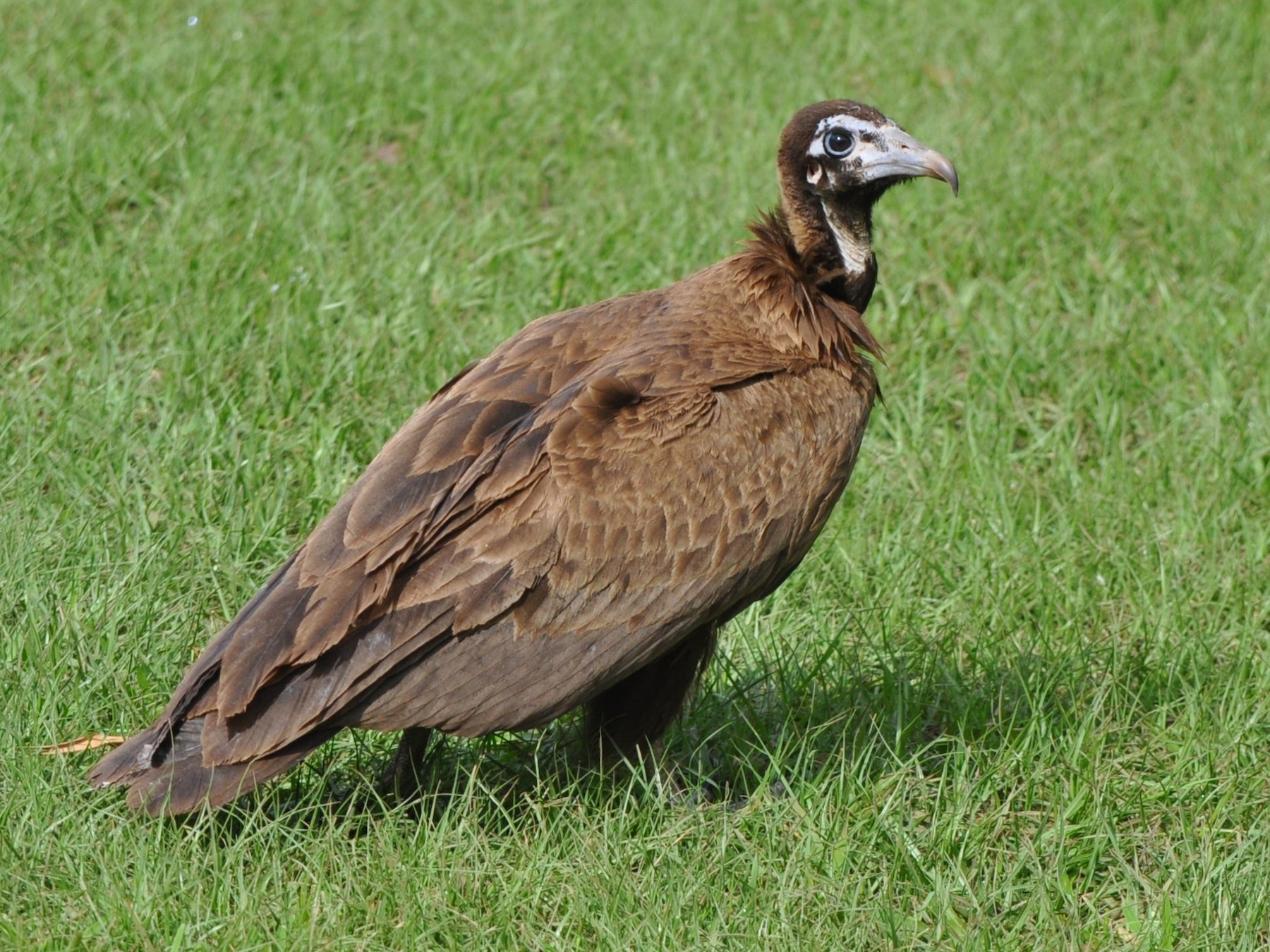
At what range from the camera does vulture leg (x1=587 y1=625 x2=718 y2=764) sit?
4.68 m

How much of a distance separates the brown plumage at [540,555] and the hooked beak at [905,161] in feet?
1.85

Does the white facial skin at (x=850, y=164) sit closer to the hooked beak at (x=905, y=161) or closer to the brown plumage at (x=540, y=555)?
the hooked beak at (x=905, y=161)

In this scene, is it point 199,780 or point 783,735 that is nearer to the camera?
point 199,780

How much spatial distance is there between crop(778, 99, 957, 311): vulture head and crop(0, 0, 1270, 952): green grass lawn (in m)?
1.24

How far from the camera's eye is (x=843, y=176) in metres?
4.91

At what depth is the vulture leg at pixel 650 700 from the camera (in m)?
4.68

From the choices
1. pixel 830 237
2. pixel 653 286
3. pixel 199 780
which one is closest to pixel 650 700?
pixel 199 780

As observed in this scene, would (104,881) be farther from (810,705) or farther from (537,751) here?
(810,705)

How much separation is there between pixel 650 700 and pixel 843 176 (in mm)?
1689

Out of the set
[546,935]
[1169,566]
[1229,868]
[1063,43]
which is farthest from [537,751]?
[1063,43]

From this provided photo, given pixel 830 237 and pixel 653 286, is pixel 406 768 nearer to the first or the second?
pixel 830 237

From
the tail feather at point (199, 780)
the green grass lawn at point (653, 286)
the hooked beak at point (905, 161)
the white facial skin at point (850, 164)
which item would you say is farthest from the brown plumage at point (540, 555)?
the hooked beak at point (905, 161)

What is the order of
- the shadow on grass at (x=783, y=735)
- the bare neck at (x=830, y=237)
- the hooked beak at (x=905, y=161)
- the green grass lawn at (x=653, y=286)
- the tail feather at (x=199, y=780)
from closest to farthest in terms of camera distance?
the tail feather at (x=199, y=780) → the green grass lawn at (x=653, y=286) → the shadow on grass at (x=783, y=735) → the hooked beak at (x=905, y=161) → the bare neck at (x=830, y=237)

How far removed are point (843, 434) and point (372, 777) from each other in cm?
170
